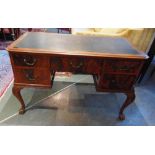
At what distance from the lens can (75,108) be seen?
5.31ft

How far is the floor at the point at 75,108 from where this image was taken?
1456mm

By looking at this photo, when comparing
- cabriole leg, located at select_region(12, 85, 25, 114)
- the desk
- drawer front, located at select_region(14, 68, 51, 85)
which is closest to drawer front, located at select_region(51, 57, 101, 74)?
the desk

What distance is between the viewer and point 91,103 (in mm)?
1707

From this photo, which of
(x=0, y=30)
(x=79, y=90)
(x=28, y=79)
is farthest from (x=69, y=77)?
(x=0, y=30)

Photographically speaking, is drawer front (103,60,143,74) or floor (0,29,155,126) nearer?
drawer front (103,60,143,74)

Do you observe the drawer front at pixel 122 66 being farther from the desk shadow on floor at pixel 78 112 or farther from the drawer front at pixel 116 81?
the desk shadow on floor at pixel 78 112

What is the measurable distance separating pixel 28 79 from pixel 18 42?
0.32 meters

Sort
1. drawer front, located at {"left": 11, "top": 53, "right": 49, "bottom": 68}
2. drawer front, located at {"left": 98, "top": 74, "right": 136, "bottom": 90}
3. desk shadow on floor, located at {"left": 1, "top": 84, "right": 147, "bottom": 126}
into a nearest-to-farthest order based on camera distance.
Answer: drawer front, located at {"left": 11, "top": 53, "right": 49, "bottom": 68} < drawer front, located at {"left": 98, "top": 74, "right": 136, "bottom": 90} < desk shadow on floor, located at {"left": 1, "top": 84, "right": 147, "bottom": 126}

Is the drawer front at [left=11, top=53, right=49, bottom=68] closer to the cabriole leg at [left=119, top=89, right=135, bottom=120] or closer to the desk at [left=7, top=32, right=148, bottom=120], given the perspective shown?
the desk at [left=7, top=32, right=148, bottom=120]

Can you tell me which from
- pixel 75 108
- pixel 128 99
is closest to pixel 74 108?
pixel 75 108

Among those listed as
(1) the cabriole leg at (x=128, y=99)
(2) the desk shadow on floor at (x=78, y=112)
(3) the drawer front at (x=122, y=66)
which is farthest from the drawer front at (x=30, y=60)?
(1) the cabriole leg at (x=128, y=99)

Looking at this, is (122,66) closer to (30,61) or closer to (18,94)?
(30,61)

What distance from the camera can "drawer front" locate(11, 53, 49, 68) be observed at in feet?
3.58

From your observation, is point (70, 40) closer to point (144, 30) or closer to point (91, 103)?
point (91, 103)
